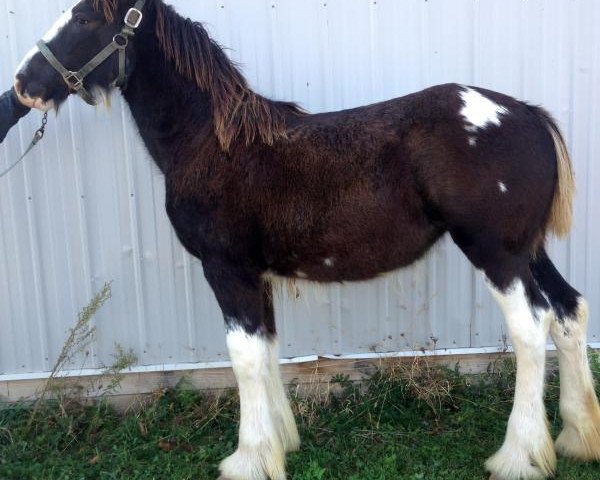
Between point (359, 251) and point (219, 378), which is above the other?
point (359, 251)

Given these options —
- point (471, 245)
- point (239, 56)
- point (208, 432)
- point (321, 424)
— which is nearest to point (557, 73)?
point (471, 245)

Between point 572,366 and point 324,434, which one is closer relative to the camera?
point 572,366

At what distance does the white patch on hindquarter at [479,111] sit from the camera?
2422 millimetres

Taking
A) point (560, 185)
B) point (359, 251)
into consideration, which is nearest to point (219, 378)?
point (359, 251)

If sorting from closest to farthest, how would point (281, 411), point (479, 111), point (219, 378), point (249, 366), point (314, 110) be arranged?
point (479, 111), point (249, 366), point (281, 411), point (314, 110), point (219, 378)

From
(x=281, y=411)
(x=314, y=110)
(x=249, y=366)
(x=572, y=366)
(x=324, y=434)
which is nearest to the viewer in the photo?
(x=249, y=366)

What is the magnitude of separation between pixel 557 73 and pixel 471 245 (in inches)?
61.6

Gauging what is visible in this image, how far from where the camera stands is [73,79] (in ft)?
8.30

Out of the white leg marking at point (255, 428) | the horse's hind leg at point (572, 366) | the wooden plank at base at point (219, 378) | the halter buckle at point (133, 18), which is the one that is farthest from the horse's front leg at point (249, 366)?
the horse's hind leg at point (572, 366)

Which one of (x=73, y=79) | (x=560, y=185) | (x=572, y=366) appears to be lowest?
(x=572, y=366)

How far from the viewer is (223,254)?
100 inches

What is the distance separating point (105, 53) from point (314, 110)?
1.29 metres

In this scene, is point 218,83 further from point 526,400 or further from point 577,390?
point 577,390

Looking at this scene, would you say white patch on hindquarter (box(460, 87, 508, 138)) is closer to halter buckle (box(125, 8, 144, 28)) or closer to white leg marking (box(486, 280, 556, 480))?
white leg marking (box(486, 280, 556, 480))
